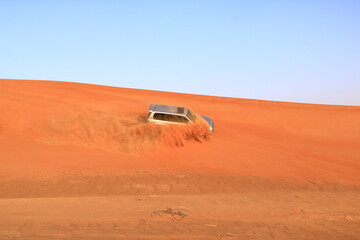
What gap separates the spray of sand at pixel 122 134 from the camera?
601 inches

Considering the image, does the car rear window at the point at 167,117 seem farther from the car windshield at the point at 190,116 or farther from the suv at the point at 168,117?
the car windshield at the point at 190,116

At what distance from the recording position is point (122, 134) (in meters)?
15.7

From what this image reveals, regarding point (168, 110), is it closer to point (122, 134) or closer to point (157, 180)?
point (122, 134)

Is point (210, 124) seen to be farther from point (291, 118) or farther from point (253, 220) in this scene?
point (291, 118)

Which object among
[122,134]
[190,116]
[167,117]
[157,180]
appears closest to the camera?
[157,180]

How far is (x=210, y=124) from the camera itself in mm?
17312

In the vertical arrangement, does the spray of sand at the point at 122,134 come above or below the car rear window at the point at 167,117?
below

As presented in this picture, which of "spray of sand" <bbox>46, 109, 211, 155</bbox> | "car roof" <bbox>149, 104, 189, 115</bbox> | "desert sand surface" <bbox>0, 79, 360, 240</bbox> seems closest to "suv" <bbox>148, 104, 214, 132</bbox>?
"car roof" <bbox>149, 104, 189, 115</bbox>

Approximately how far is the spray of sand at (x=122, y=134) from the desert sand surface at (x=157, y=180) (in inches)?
1.8

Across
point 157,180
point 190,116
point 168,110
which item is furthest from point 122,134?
point 157,180

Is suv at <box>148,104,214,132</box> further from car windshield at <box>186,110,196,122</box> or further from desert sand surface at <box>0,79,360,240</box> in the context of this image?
desert sand surface at <box>0,79,360,240</box>

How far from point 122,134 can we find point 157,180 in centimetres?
440

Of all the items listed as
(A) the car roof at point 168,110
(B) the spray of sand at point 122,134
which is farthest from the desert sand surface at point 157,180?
(A) the car roof at point 168,110

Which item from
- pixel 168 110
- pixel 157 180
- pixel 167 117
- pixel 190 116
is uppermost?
pixel 168 110
